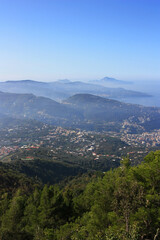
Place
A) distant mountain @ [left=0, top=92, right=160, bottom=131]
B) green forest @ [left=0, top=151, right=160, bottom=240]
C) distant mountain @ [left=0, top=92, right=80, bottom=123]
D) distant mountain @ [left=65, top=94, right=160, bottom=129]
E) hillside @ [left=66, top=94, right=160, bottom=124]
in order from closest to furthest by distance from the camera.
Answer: green forest @ [left=0, top=151, right=160, bottom=240] → distant mountain @ [left=0, top=92, right=160, bottom=131] → distant mountain @ [left=65, top=94, right=160, bottom=129] → hillside @ [left=66, top=94, right=160, bottom=124] → distant mountain @ [left=0, top=92, right=80, bottom=123]

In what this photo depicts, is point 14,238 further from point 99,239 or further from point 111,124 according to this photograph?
point 111,124

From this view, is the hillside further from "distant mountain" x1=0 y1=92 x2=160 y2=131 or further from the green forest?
the green forest

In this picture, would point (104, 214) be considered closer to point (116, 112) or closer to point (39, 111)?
point (116, 112)

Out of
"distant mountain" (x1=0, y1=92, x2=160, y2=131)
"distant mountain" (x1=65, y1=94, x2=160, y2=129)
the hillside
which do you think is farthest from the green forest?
the hillside

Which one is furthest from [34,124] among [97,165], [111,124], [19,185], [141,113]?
[19,185]

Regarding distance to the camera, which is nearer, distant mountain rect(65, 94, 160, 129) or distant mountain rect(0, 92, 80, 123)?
distant mountain rect(65, 94, 160, 129)

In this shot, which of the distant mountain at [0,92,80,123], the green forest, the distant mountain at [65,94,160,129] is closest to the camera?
the green forest

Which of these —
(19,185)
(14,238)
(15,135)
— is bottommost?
(15,135)

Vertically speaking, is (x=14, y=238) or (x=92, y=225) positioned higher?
(x=92, y=225)

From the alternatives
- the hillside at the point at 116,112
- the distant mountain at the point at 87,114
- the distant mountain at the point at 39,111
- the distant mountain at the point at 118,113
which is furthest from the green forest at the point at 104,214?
the distant mountain at the point at 39,111

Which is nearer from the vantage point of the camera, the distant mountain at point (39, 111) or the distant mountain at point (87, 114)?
the distant mountain at point (87, 114)

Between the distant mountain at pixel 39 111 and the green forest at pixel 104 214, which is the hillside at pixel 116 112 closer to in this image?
the distant mountain at pixel 39 111
